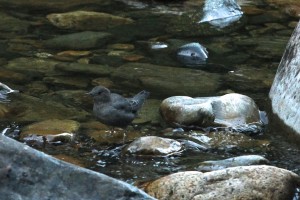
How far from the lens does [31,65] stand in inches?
384

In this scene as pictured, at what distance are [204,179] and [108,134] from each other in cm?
218

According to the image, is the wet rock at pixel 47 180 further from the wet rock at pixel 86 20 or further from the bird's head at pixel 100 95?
the wet rock at pixel 86 20

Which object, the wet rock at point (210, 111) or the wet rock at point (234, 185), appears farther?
the wet rock at point (210, 111)

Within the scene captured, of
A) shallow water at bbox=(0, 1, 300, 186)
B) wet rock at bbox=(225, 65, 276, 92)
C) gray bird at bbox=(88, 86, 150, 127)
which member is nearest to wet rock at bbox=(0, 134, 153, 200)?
shallow water at bbox=(0, 1, 300, 186)

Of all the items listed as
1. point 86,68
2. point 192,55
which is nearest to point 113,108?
point 86,68

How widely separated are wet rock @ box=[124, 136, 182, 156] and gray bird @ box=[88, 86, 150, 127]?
0.49m

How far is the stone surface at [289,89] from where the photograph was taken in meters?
7.42

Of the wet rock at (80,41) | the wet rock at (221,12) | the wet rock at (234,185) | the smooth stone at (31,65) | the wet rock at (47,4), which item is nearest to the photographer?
the wet rock at (234,185)

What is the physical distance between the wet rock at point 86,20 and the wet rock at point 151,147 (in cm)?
497

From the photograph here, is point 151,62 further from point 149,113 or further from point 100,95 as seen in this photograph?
point 100,95

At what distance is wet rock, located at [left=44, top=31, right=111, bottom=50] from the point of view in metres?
10.7

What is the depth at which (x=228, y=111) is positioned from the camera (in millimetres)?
7879

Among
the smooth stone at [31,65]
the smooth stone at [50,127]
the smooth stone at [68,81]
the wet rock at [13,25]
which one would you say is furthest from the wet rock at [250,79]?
the wet rock at [13,25]

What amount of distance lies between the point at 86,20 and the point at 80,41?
4.10 ft
